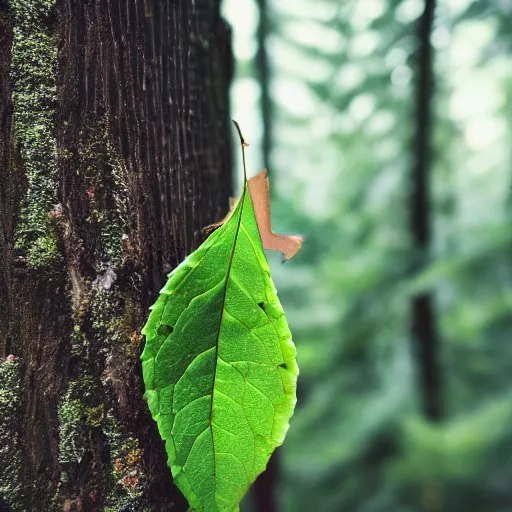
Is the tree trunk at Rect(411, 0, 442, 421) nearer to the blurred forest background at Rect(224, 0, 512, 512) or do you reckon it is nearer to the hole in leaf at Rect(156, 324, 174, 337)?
the blurred forest background at Rect(224, 0, 512, 512)

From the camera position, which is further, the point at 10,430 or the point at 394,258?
the point at 394,258

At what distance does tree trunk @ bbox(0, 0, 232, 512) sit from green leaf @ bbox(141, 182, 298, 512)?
0.04 metres

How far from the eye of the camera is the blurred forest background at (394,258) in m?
1.57

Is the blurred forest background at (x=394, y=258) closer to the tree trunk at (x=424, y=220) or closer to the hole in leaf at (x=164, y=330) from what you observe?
the tree trunk at (x=424, y=220)

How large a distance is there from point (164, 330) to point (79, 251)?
78 millimetres

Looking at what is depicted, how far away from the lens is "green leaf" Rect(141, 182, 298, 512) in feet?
0.97

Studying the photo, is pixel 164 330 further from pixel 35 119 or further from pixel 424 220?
pixel 424 220

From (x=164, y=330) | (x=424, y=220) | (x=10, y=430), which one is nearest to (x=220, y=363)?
(x=164, y=330)

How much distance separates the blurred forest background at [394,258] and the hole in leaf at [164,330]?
100cm

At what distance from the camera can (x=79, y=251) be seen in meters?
0.31

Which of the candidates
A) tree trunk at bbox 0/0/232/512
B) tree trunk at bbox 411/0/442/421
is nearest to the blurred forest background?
tree trunk at bbox 411/0/442/421

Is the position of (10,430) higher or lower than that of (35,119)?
lower

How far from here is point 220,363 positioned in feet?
0.98

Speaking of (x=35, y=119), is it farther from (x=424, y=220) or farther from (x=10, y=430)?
(x=424, y=220)
